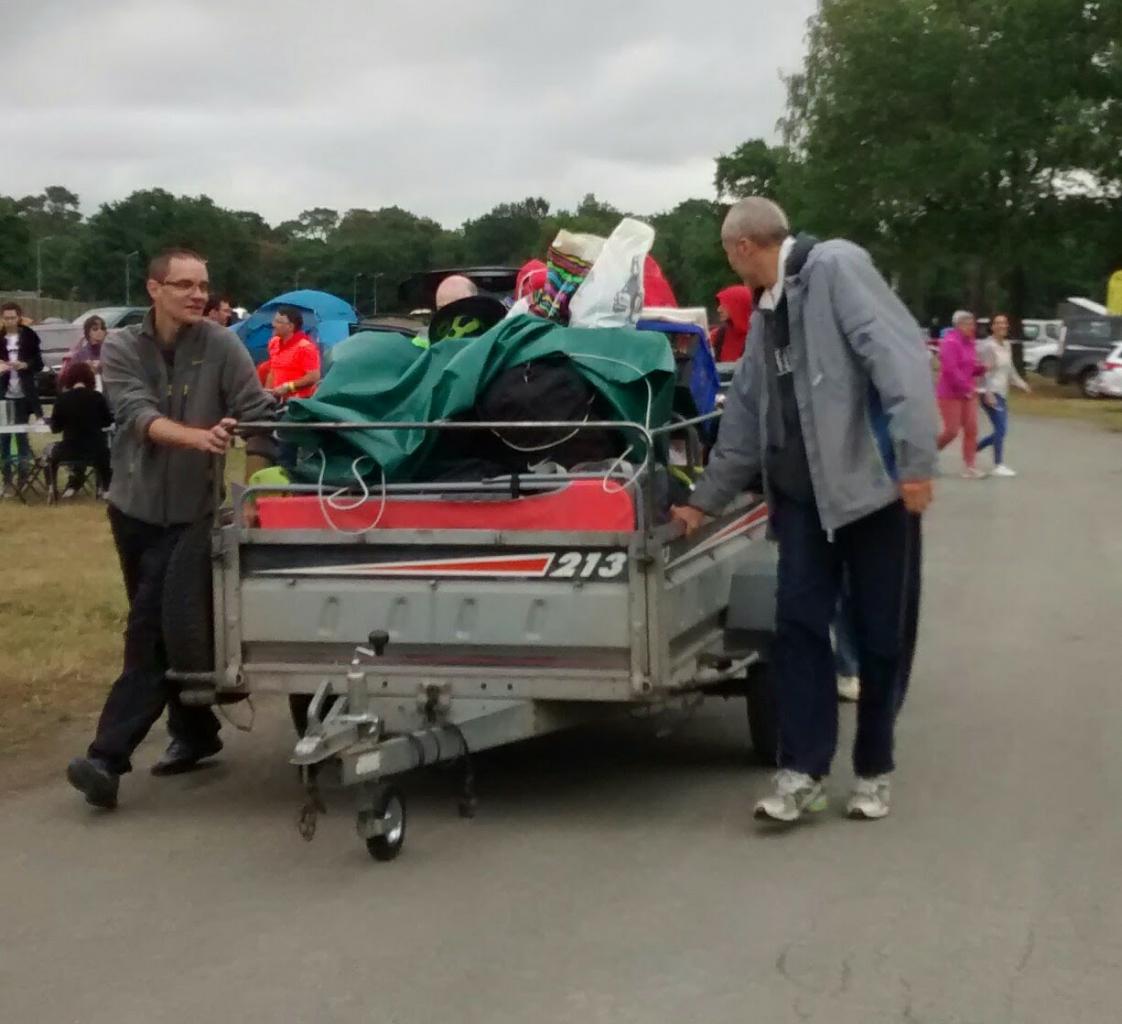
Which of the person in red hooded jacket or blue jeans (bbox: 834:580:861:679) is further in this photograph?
the person in red hooded jacket

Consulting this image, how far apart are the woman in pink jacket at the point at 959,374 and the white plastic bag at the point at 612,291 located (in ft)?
44.6

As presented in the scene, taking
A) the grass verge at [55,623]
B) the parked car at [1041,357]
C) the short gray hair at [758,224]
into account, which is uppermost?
the short gray hair at [758,224]

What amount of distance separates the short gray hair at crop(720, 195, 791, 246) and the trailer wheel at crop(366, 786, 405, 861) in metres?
2.18

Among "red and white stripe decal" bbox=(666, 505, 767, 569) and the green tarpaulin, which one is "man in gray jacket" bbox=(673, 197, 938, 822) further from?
the green tarpaulin

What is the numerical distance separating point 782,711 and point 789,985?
173 cm

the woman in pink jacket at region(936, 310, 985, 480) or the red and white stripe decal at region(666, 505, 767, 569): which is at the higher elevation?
the red and white stripe decal at region(666, 505, 767, 569)

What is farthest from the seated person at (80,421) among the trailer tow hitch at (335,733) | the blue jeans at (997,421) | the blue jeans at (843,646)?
the trailer tow hitch at (335,733)

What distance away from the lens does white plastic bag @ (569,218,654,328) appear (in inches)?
287

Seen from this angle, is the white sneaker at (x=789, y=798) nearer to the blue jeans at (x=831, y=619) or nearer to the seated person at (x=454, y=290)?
the blue jeans at (x=831, y=619)

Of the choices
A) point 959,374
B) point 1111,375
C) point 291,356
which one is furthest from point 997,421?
point 1111,375

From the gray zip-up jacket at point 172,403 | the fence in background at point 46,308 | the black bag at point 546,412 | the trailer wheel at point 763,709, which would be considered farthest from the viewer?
the fence in background at point 46,308

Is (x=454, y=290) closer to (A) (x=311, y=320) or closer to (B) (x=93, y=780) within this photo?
(B) (x=93, y=780)

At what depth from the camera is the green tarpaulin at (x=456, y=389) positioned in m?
6.72

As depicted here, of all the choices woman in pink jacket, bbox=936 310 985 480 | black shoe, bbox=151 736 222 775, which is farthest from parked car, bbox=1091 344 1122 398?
black shoe, bbox=151 736 222 775
